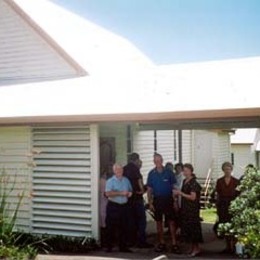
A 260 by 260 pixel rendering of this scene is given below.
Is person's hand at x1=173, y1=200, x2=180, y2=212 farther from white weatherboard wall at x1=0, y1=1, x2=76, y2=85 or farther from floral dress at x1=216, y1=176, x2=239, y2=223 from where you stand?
white weatherboard wall at x1=0, y1=1, x2=76, y2=85

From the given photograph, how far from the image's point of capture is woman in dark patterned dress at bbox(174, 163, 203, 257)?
11.4m

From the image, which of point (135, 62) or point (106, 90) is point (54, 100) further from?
point (135, 62)

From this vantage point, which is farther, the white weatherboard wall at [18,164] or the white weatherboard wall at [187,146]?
the white weatherboard wall at [187,146]

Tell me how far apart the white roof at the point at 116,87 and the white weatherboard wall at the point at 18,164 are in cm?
68

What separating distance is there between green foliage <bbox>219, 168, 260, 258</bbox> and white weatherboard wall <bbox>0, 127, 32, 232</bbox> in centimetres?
527

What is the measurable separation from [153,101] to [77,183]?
259 cm

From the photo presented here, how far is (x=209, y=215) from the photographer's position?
19.6 metres

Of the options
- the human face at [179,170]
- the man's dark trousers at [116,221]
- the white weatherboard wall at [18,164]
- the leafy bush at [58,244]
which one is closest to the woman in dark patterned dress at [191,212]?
the man's dark trousers at [116,221]

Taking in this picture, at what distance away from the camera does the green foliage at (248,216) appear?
9.52 meters

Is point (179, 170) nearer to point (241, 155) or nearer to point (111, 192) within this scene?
point (111, 192)

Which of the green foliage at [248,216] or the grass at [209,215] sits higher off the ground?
the green foliage at [248,216]

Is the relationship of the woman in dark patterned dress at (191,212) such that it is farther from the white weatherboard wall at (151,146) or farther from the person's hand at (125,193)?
the white weatherboard wall at (151,146)

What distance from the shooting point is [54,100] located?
13930mm

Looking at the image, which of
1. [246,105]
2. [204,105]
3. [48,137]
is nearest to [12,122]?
[48,137]
